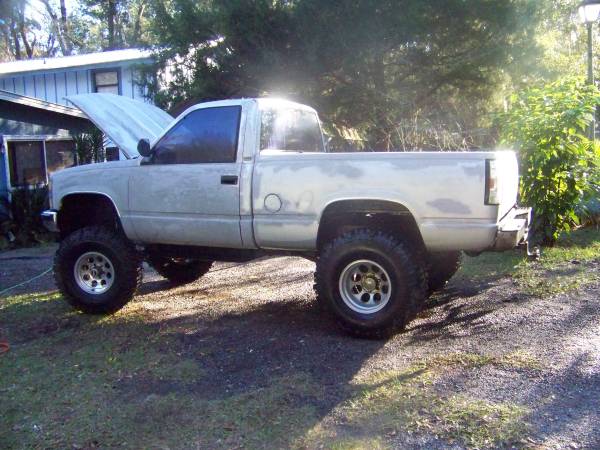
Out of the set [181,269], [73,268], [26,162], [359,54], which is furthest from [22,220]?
[359,54]

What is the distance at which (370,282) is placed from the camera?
18.3 feet

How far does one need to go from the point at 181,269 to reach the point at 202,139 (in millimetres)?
2284

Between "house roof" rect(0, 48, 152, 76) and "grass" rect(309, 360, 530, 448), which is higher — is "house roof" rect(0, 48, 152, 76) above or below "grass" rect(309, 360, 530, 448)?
above

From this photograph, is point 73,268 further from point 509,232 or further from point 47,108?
point 47,108

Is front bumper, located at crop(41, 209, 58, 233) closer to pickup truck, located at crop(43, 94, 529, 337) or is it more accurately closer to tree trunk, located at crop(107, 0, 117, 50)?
pickup truck, located at crop(43, 94, 529, 337)

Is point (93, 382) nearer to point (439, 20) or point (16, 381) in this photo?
point (16, 381)

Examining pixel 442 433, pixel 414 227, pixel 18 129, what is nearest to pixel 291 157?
pixel 414 227

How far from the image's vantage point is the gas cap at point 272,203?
5664 mm

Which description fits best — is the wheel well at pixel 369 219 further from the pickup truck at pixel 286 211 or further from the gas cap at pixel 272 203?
the gas cap at pixel 272 203

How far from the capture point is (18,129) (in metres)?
13.0

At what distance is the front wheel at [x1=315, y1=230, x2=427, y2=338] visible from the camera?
17.5 feet

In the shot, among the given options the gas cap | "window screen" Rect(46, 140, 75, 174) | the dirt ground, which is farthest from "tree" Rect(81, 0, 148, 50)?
the gas cap

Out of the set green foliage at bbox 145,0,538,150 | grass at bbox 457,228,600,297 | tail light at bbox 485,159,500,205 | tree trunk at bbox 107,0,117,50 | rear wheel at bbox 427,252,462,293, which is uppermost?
tree trunk at bbox 107,0,117,50

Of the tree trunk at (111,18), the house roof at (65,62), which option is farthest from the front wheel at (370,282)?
the tree trunk at (111,18)
